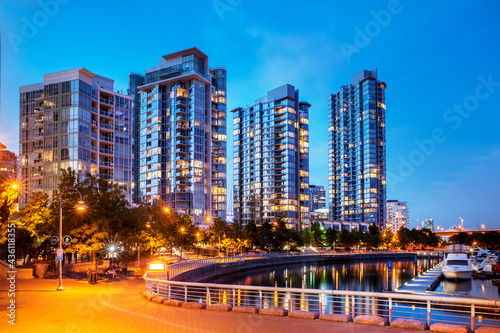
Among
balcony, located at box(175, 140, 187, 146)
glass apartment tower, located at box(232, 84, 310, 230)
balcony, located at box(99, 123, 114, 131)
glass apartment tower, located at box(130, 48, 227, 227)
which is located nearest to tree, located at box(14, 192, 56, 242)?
balcony, located at box(99, 123, 114, 131)

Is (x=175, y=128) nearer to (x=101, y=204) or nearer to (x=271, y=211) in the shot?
(x=271, y=211)

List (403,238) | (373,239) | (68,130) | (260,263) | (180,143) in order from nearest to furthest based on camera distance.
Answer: (260,263) → (68,130) → (180,143) → (373,239) → (403,238)

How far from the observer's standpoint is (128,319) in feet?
51.4

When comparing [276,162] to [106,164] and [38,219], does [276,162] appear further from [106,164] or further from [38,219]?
[38,219]

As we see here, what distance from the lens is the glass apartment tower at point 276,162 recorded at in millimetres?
156750

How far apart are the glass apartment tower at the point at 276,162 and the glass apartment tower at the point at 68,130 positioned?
251 ft

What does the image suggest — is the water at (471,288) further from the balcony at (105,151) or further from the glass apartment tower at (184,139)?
the glass apartment tower at (184,139)

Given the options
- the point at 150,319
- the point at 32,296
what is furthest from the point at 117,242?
the point at 150,319

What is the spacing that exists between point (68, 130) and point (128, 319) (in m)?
73.3

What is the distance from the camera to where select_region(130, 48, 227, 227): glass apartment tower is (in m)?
118

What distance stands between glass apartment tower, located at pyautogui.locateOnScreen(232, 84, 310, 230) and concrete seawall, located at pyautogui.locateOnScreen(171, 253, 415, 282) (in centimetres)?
3890

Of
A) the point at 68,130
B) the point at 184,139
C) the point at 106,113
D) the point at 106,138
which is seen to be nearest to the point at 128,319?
the point at 68,130

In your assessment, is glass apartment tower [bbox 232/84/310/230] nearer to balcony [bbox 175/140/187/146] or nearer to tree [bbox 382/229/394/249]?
tree [bbox 382/229/394/249]

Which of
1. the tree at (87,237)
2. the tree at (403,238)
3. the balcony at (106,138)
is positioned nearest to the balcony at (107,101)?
the balcony at (106,138)
